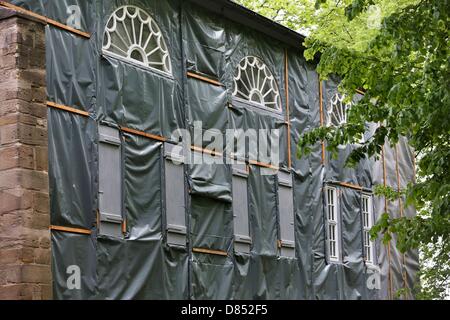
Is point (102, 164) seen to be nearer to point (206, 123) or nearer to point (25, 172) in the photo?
point (25, 172)

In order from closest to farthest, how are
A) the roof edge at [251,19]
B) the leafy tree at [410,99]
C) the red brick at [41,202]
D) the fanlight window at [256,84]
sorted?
the leafy tree at [410,99] → the red brick at [41,202] → the roof edge at [251,19] → the fanlight window at [256,84]

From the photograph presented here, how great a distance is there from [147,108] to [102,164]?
1.89 metres

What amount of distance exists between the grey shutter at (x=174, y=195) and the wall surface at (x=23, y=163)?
3610 millimetres

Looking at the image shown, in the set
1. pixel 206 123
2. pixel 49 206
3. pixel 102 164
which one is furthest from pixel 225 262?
pixel 49 206

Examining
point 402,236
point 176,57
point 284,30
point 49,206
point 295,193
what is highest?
point 284,30

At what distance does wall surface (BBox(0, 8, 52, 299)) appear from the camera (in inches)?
598

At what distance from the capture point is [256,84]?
22.8m

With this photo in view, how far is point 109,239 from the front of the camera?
17344 millimetres

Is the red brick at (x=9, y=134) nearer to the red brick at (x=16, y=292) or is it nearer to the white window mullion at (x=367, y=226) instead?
the red brick at (x=16, y=292)

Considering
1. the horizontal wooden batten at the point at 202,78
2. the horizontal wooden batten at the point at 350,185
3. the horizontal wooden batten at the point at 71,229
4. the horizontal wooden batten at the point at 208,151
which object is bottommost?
the horizontal wooden batten at the point at 71,229

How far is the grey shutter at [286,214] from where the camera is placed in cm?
2256

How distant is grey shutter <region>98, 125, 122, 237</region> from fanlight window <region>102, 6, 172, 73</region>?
5.74 ft

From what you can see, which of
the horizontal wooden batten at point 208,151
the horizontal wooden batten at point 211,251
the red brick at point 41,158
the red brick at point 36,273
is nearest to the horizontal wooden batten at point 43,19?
the red brick at point 41,158

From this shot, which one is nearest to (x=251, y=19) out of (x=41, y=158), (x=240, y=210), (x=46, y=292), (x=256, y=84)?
(x=256, y=84)
